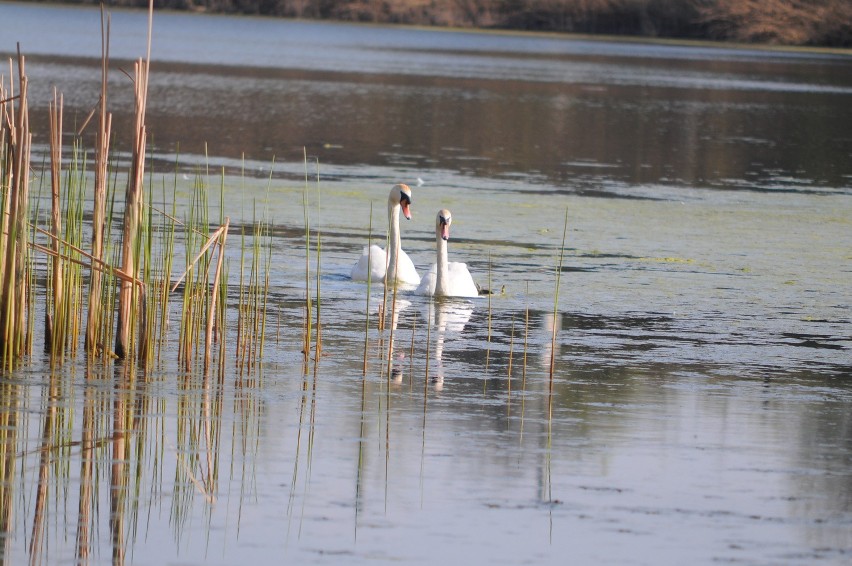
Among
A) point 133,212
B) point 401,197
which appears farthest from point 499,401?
point 401,197

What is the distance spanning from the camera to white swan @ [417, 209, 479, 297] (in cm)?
1233

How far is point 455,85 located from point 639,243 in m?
29.5

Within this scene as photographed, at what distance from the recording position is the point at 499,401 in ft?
28.3

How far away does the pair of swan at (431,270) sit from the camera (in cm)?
1234

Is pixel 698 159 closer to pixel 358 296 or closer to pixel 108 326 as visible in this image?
pixel 358 296

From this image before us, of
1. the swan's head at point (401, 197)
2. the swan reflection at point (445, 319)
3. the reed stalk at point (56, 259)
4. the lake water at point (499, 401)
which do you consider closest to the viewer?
the lake water at point (499, 401)

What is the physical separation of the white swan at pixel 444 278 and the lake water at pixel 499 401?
0.15m

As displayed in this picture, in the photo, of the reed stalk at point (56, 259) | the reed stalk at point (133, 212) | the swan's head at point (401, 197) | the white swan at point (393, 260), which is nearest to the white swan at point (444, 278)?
the white swan at point (393, 260)

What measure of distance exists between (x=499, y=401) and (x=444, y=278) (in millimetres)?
3770

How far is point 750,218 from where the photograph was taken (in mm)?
18422

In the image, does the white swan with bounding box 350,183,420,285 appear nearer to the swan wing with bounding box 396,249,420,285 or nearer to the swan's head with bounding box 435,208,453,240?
the swan wing with bounding box 396,249,420,285

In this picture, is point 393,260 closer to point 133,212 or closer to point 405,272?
point 405,272

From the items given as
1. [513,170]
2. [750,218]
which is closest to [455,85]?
[513,170]

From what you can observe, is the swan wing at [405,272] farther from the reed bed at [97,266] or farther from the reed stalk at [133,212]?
the reed stalk at [133,212]
